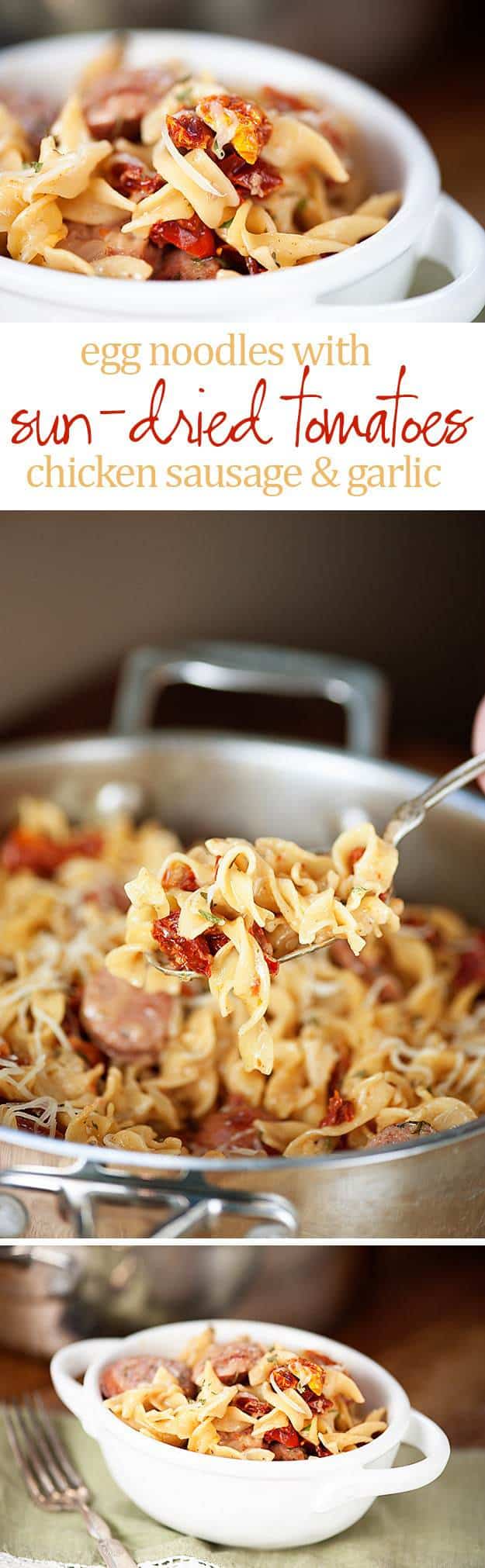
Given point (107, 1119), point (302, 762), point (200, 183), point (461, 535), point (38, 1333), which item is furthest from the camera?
point (461, 535)

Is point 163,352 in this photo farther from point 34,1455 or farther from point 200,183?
point 34,1455

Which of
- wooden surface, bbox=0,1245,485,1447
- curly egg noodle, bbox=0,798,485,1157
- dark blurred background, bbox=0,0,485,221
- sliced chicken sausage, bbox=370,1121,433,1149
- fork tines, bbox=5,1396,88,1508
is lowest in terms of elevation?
fork tines, bbox=5,1396,88,1508


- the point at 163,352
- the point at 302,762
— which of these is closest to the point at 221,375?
the point at 163,352

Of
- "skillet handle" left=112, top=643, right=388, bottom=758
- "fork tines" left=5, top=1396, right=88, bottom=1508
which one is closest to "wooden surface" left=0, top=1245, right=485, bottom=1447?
"fork tines" left=5, top=1396, right=88, bottom=1508

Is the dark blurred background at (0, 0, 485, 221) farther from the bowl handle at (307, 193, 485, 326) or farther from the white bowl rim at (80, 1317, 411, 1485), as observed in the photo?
the white bowl rim at (80, 1317, 411, 1485)

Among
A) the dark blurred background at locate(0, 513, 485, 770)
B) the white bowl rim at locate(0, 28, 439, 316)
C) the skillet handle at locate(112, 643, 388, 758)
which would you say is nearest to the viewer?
the white bowl rim at locate(0, 28, 439, 316)
